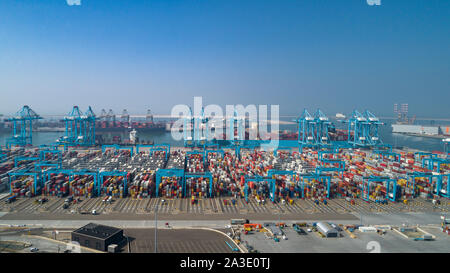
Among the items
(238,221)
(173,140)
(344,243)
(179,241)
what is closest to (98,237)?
(179,241)

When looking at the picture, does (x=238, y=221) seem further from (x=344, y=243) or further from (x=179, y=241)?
(x=344, y=243)

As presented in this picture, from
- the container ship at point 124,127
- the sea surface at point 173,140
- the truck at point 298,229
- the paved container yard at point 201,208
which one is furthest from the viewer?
the container ship at point 124,127

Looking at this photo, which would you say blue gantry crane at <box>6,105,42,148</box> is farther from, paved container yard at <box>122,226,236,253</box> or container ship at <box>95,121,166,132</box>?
paved container yard at <box>122,226,236,253</box>

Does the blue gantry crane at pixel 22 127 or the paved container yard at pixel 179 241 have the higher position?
the blue gantry crane at pixel 22 127

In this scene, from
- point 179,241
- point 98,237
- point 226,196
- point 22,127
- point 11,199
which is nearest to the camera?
point 98,237

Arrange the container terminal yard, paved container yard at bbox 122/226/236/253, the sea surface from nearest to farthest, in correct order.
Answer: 1. paved container yard at bbox 122/226/236/253
2. the container terminal yard
3. the sea surface

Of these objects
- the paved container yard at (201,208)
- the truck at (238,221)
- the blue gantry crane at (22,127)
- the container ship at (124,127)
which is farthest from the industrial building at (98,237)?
the container ship at (124,127)

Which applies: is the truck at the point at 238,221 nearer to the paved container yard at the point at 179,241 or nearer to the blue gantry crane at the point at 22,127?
the paved container yard at the point at 179,241

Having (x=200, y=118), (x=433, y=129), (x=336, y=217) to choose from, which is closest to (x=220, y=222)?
(x=336, y=217)


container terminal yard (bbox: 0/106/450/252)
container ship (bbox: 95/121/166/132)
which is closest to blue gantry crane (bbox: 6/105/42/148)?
container terminal yard (bbox: 0/106/450/252)
